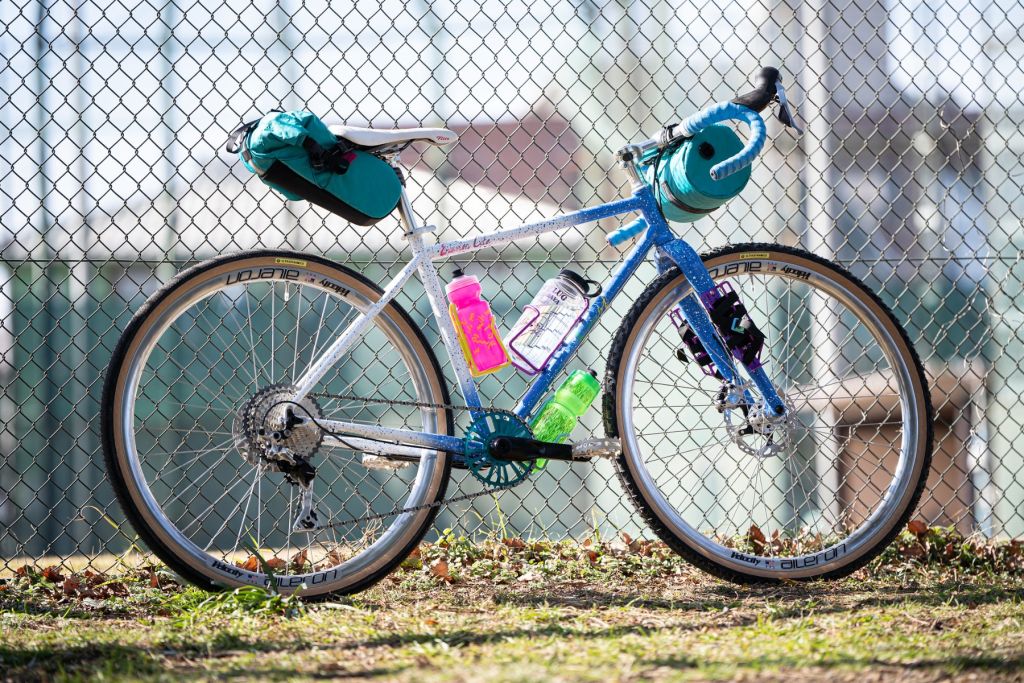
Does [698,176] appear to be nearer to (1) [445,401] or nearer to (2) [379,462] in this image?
(1) [445,401]

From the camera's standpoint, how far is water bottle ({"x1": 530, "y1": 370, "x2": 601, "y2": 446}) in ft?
8.35

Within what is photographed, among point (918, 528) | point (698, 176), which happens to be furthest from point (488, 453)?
point (918, 528)

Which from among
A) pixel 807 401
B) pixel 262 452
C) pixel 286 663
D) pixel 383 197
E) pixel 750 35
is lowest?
pixel 286 663

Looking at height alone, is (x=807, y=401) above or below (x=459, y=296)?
below

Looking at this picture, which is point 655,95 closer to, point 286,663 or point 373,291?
point 373,291

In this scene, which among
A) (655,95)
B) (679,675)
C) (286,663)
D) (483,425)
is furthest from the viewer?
(655,95)

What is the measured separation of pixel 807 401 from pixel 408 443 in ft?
4.27

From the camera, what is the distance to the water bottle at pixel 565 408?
100 inches

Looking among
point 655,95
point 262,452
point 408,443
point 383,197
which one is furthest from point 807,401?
point 655,95

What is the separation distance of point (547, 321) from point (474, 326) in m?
0.23

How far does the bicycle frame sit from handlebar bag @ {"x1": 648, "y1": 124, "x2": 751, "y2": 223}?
7 centimetres

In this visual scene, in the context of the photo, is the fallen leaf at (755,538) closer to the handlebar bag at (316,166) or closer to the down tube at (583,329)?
the down tube at (583,329)

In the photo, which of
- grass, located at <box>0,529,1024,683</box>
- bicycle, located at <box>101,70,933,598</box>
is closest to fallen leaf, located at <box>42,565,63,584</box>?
grass, located at <box>0,529,1024,683</box>

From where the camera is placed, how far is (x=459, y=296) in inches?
97.7
